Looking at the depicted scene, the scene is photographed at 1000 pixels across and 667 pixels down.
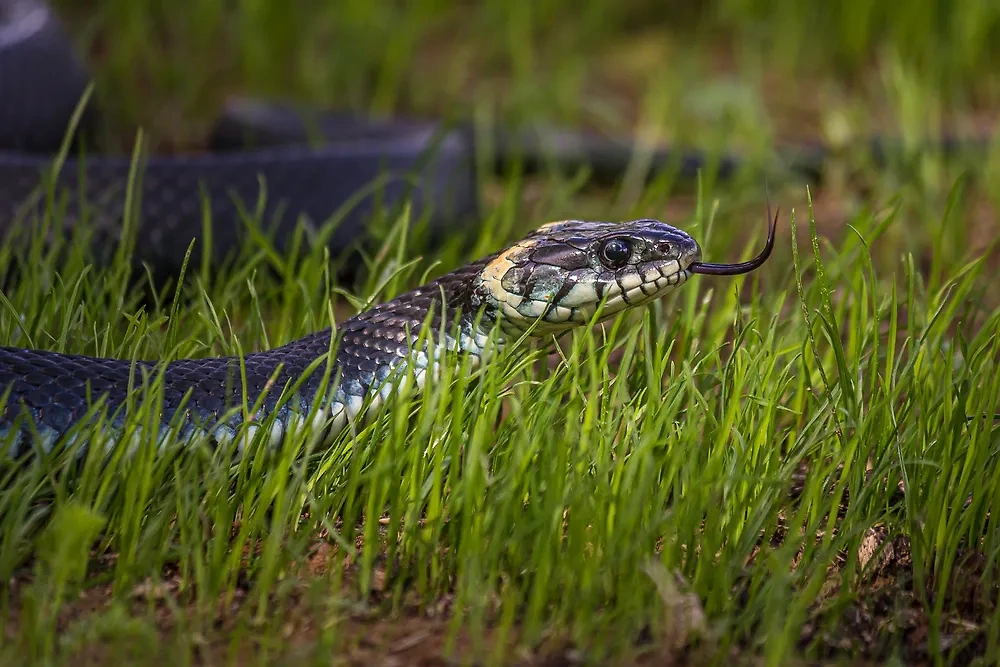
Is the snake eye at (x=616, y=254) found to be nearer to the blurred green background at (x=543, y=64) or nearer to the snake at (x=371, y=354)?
the snake at (x=371, y=354)

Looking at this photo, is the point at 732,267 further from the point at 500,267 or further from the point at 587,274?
the point at 500,267

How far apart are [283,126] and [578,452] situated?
4.19m

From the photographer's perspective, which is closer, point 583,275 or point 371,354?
point 371,354

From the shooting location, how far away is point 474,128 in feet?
21.3

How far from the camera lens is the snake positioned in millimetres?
2703

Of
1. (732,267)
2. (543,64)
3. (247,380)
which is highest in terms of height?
(543,64)

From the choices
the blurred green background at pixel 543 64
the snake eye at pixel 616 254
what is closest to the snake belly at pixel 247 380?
the snake eye at pixel 616 254

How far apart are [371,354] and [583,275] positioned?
0.60m

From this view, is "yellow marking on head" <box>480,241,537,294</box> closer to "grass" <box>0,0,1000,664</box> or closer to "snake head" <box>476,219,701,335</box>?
"snake head" <box>476,219,701,335</box>

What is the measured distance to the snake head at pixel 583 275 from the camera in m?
3.10

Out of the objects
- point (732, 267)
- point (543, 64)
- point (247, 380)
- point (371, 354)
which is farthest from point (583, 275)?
point (543, 64)

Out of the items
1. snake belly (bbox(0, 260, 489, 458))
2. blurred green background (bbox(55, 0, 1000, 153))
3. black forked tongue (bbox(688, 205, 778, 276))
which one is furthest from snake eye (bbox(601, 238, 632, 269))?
blurred green background (bbox(55, 0, 1000, 153))

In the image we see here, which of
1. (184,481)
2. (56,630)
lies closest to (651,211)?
(184,481)

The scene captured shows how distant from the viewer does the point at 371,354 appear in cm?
300
